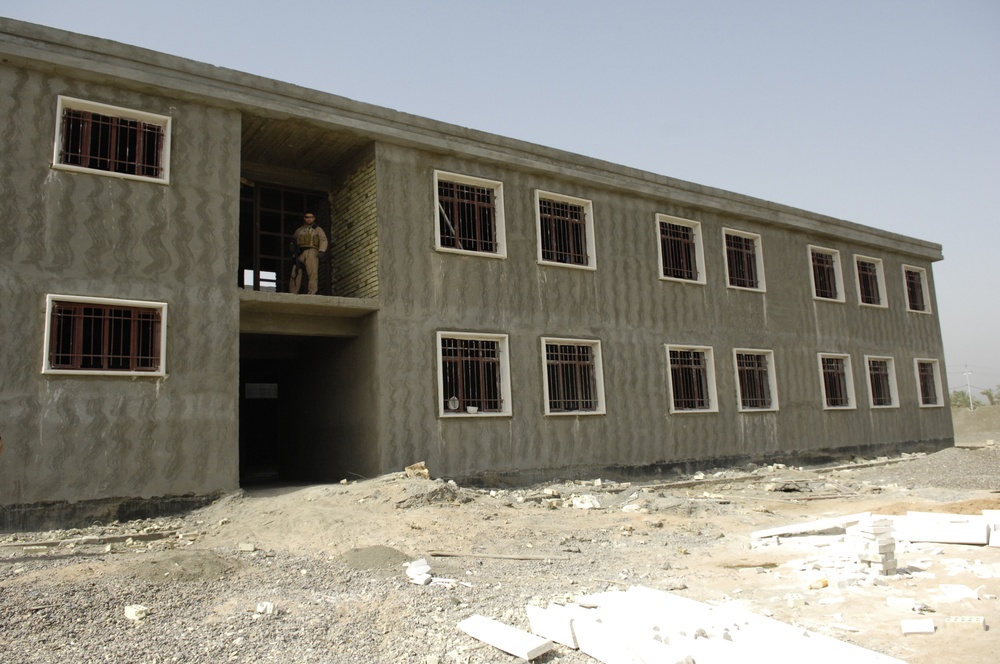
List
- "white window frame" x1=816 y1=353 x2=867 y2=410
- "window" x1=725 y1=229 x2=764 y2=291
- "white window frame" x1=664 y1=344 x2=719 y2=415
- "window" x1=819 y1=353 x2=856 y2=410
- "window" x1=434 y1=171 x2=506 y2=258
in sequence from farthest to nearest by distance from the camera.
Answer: "window" x1=819 y1=353 x2=856 y2=410 → "white window frame" x1=816 y1=353 x2=867 y2=410 → "window" x1=725 y1=229 x2=764 y2=291 → "white window frame" x1=664 y1=344 x2=719 y2=415 → "window" x1=434 y1=171 x2=506 y2=258

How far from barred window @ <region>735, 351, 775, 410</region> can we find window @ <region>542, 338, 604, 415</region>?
4121 millimetres

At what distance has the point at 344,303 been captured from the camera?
12.0 m

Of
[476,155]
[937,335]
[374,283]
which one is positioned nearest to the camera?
[374,283]

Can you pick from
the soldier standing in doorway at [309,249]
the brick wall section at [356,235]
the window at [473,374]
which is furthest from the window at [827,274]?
the soldier standing in doorway at [309,249]

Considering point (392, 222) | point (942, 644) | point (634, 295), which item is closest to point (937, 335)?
point (634, 295)

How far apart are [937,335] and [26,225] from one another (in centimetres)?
2327

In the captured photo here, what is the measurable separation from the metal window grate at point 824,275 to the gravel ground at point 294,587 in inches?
429

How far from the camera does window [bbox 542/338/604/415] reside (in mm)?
14094

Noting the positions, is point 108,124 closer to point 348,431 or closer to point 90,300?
point 90,300

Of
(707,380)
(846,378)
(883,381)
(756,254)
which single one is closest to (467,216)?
(707,380)

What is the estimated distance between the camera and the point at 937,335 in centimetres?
2286

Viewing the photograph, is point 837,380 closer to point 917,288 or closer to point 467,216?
point 917,288

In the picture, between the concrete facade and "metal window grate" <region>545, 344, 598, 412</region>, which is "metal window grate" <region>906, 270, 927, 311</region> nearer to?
the concrete facade

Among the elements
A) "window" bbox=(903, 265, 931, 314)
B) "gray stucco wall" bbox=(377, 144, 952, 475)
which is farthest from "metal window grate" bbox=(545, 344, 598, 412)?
"window" bbox=(903, 265, 931, 314)
